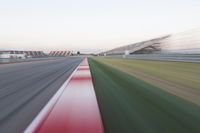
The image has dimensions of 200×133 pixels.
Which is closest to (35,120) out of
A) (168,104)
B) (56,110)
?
(56,110)

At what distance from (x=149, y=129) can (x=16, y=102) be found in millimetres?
3958

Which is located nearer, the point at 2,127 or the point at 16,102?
the point at 2,127

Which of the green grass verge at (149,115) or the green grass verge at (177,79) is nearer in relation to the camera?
the green grass verge at (149,115)

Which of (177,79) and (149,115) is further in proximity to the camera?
(177,79)

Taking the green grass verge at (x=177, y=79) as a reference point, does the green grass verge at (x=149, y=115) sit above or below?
above

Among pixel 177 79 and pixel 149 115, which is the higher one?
Answer: pixel 149 115

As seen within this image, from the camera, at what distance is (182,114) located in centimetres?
564

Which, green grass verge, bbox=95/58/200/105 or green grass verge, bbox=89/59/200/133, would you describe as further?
green grass verge, bbox=95/58/200/105

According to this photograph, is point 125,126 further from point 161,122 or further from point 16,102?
point 16,102

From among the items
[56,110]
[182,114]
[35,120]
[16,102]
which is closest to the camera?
[35,120]

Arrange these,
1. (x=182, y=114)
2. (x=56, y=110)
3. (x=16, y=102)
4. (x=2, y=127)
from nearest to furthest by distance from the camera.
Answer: (x=2, y=127)
(x=182, y=114)
(x=56, y=110)
(x=16, y=102)

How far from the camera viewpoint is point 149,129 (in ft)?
14.6

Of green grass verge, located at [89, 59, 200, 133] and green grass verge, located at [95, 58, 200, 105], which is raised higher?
green grass verge, located at [89, 59, 200, 133]

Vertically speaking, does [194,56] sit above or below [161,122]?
below
